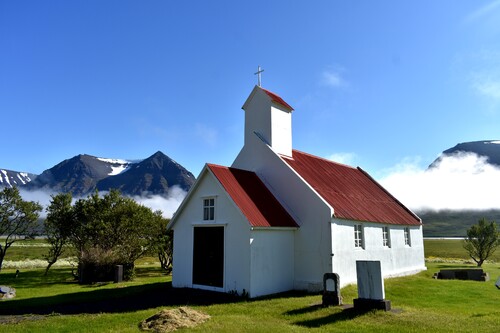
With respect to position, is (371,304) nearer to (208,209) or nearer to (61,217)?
(208,209)

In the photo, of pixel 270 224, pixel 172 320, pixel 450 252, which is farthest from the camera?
pixel 450 252

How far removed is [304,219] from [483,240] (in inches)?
1570

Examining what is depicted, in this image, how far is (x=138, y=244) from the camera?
30.9m

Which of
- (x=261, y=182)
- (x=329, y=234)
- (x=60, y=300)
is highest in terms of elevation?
(x=261, y=182)

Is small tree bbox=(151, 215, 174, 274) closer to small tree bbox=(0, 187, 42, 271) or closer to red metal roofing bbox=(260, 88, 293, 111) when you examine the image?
small tree bbox=(0, 187, 42, 271)

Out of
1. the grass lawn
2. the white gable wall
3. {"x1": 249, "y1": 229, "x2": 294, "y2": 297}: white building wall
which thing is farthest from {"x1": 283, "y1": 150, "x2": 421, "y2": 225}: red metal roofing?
the grass lawn

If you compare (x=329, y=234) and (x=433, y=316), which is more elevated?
(x=329, y=234)

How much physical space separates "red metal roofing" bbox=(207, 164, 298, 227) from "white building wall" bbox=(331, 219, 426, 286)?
2494 millimetres

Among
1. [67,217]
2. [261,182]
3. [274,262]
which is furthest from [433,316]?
[67,217]

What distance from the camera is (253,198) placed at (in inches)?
742

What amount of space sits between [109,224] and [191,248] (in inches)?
553

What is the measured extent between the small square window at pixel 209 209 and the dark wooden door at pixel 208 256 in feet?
1.85

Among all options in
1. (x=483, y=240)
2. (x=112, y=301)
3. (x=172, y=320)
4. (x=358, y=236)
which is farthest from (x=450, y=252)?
(x=172, y=320)

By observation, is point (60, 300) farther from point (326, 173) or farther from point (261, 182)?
point (326, 173)
